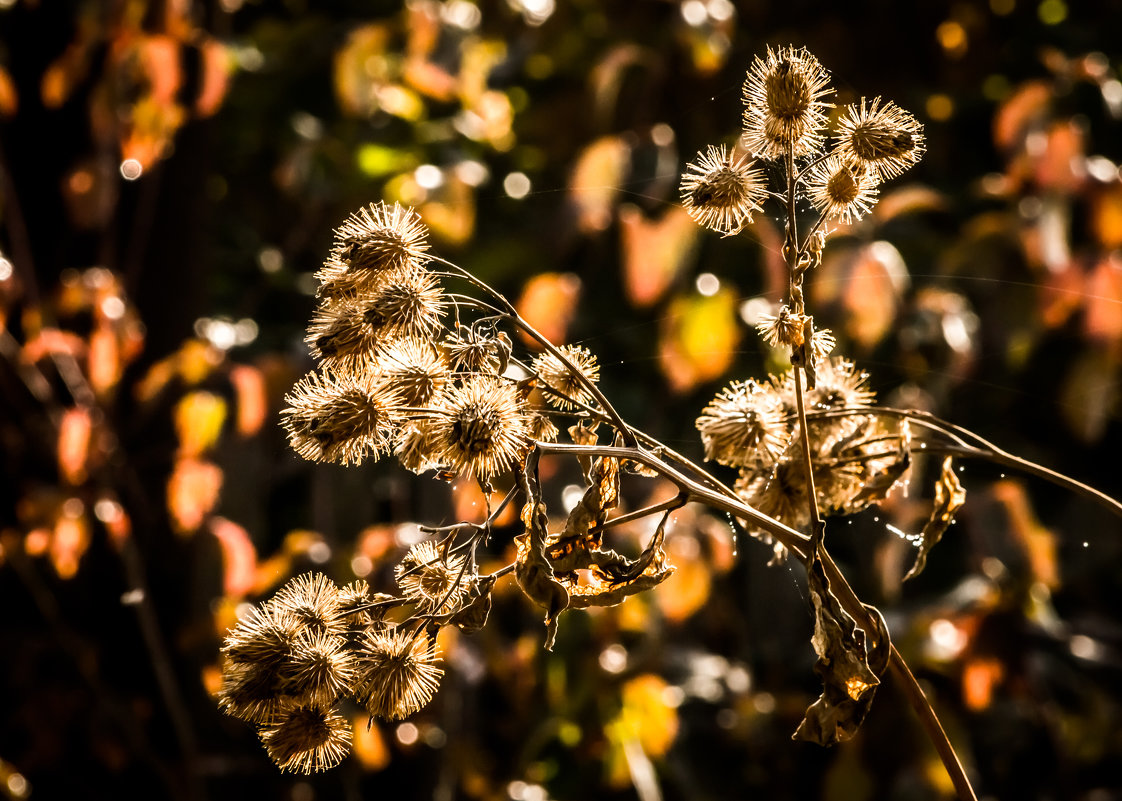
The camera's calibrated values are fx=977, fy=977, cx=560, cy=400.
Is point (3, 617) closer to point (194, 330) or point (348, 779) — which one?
point (194, 330)

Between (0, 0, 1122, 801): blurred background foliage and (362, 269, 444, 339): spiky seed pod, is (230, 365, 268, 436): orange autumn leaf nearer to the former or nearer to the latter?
(0, 0, 1122, 801): blurred background foliage

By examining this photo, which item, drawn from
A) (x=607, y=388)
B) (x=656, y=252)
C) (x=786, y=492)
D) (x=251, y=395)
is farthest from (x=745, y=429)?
(x=251, y=395)

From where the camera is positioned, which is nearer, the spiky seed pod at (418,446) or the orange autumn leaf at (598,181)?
the spiky seed pod at (418,446)

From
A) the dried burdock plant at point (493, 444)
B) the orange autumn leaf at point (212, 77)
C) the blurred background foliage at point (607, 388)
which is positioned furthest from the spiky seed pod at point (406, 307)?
the orange autumn leaf at point (212, 77)

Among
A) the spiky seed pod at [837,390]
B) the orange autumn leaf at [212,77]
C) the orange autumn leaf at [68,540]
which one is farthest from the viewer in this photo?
the orange autumn leaf at [212,77]

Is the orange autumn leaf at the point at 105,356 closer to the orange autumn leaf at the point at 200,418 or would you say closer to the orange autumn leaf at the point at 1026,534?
the orange autumn leaf at the point at 200,418

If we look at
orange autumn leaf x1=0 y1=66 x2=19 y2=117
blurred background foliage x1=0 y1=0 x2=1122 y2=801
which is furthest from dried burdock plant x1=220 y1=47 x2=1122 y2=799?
orange autumn leaf x1=0 y1=66 x2=19 y2=117

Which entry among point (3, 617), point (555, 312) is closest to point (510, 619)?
point (555, 312)
